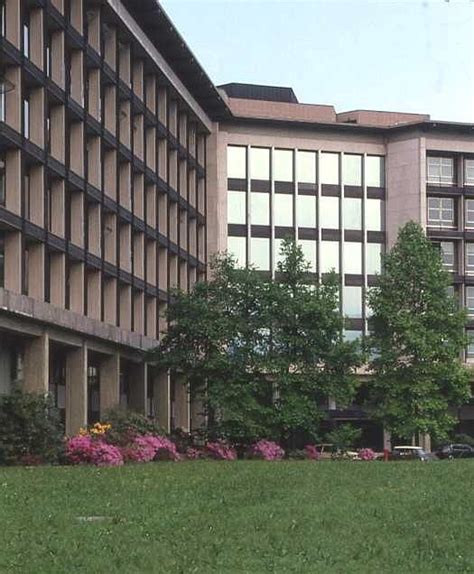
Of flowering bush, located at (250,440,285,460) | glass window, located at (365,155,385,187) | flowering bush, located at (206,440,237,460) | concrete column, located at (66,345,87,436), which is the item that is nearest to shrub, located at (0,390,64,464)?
flowering bush, located at (206,440,237,460)

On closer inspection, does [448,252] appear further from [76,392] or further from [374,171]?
[76,392]

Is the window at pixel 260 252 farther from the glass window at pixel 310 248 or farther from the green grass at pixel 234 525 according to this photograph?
the green grass at pixel 234 525

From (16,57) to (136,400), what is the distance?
23.0 metres

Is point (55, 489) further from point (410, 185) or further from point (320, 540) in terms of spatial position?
point (410, 185)

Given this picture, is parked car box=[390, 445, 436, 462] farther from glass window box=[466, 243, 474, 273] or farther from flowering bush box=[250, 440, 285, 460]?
glass window box=[466, 243, 474, 273]

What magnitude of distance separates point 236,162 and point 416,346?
28.7 metres

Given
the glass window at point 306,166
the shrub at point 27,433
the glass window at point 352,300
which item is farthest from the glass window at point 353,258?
the shrub at point 27,433

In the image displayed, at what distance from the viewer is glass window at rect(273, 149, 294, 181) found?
266 feet

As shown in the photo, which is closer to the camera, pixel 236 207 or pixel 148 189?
pixel 148 189

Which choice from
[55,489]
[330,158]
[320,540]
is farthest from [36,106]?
[330,158]

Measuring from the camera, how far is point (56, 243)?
1833 inches

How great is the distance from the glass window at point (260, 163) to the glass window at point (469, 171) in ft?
48.0

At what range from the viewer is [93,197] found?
169ft

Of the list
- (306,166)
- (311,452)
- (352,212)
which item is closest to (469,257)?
(352,212)
